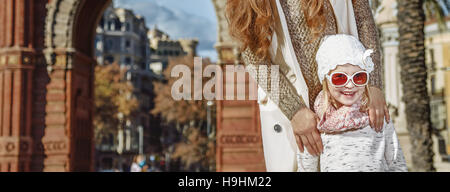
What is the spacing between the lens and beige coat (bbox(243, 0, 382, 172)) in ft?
9.50

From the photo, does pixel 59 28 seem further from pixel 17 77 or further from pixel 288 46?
pixel 288 46

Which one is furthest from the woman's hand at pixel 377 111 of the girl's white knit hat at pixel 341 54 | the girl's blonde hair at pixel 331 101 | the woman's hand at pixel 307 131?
the woman's hand at pixel 307 131

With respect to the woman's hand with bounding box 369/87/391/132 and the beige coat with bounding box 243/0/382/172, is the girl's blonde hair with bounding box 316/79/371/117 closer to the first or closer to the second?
the woman's hand with bounding box 369/87/391/132

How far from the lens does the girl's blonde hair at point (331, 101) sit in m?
2.72

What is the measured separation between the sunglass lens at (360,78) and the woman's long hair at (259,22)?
29cm

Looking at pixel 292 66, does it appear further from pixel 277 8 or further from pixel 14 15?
pixel 14 15

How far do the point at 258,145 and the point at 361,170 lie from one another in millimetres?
13797

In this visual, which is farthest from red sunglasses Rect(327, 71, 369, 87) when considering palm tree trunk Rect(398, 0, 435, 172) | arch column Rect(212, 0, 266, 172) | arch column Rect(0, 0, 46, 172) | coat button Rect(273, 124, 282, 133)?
arch column Rect(0, 0, 46, 172)

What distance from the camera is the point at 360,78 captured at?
2717 millimetres

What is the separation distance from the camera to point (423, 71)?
13938mm

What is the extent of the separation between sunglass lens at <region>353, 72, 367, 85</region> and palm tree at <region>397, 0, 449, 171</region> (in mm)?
11821

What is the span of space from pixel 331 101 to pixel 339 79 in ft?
0.35

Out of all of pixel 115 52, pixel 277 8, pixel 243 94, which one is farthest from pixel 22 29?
pixel 115 52

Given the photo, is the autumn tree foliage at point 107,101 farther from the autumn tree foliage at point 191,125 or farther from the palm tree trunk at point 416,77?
the palm tree trunk at point 416,77
